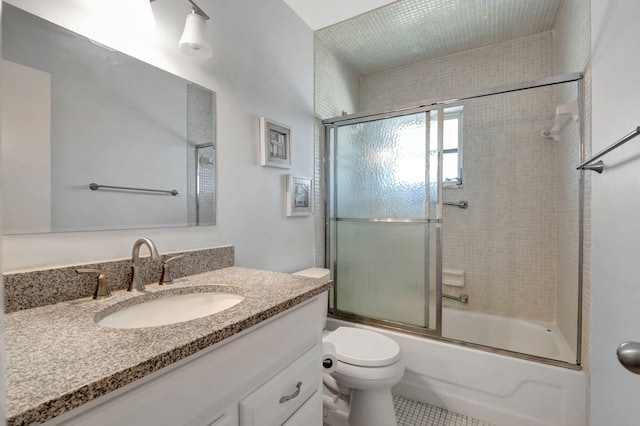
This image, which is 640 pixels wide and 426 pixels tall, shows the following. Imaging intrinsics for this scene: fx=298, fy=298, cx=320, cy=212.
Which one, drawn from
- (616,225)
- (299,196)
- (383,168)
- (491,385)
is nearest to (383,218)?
(383,168)

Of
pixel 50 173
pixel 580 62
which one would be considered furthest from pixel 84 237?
pixel 580 62

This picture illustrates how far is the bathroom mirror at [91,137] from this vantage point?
862 mm

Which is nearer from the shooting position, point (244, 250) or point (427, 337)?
point (244, 250)

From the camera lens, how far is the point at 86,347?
1.95 ft

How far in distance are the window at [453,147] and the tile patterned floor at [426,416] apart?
65.3 inches

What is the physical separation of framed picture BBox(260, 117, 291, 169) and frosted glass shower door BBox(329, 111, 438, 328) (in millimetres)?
532

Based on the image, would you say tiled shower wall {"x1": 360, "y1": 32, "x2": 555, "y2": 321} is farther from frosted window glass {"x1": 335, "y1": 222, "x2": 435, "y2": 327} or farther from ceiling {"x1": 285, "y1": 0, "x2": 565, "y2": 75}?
frosted window glass {"x1": 335, "y1": 222, "x2": 435, "y2": 327}

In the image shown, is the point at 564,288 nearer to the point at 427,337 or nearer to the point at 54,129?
the point at 427,337

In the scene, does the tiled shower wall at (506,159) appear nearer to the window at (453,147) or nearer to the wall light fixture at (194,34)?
the window at (453,147)

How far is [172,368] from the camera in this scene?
1.99 ft

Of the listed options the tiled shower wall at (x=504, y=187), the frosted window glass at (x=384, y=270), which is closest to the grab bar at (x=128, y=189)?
the frosted window glass at (x=384, y=270)

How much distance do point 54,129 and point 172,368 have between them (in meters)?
0.84

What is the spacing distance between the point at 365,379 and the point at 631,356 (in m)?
1.06

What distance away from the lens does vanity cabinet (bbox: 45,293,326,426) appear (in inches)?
21.2
